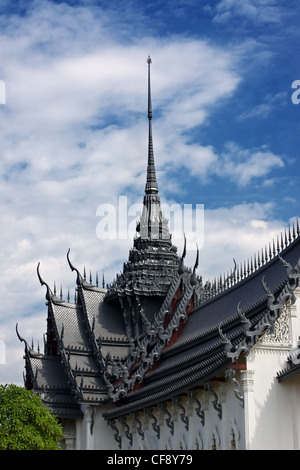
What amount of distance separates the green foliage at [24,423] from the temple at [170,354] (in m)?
2.75

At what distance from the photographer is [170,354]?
26.5 metres

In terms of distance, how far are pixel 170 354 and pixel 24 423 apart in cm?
593

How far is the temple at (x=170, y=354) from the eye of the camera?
18844 millimetres

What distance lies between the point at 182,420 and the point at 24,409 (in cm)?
382

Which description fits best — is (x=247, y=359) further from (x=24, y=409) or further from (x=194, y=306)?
(x=194, y=306)

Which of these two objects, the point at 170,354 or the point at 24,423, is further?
the point at 170,354

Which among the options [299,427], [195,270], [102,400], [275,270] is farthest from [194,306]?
[299,427]

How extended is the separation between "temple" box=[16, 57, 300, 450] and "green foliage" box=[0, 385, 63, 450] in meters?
2.75

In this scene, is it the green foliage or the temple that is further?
the green foliage

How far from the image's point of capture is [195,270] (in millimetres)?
28750

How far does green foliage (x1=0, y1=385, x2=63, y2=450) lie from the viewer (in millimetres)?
21141

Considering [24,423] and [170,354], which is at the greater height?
[170,354]

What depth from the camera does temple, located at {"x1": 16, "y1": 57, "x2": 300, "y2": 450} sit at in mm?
18844
